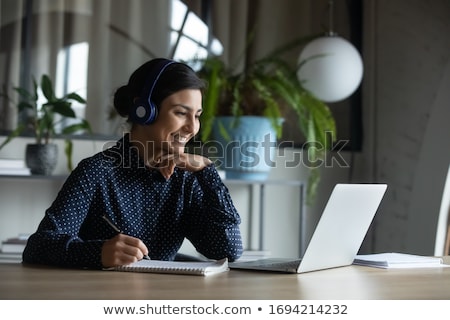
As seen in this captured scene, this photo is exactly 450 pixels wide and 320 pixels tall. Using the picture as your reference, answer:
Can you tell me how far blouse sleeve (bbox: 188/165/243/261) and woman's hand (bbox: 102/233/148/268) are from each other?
0.38 metres

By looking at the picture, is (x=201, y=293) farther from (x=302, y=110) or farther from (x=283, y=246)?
(x=283, y=246)

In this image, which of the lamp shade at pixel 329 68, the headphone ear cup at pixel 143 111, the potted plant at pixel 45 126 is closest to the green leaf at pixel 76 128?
the potted plant at pixel 45 126

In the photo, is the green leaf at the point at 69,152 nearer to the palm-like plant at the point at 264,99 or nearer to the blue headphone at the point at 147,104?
the palm-like plant at the point at 264,99

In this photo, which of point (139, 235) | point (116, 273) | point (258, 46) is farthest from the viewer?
point (258, 46)

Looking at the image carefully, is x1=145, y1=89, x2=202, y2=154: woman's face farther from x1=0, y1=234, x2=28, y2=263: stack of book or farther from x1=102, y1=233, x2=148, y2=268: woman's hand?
x1=0, y1=234, x2=28, y2=263: stack of book

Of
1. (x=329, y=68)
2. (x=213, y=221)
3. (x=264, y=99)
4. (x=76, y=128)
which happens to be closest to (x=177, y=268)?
(x=213, y=221)

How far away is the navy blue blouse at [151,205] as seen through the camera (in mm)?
1764

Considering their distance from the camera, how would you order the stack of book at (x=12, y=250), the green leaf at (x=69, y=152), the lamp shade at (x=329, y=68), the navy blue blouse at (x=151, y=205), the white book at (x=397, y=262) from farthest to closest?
the lamp shade at (x=329, y=68), the green leaf at (x=69, y=152), the stack of book at (x=12, y=250), the navy blue blouse at (x=151, y=205), the white book at (x=397, y=262)

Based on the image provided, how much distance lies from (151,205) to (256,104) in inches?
58.3

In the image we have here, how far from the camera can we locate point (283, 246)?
12.1 ft

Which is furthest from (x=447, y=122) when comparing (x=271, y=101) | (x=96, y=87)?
(x=96, y=87)

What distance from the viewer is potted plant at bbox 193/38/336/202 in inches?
123

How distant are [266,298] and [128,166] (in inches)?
32.0

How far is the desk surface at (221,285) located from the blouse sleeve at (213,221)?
0.36 meters
